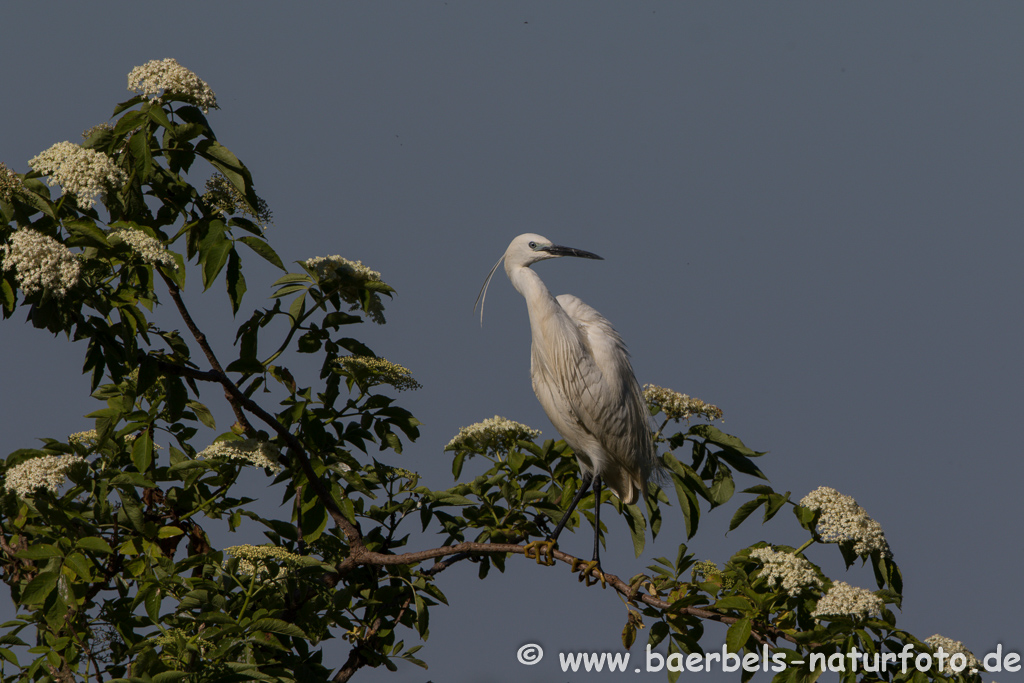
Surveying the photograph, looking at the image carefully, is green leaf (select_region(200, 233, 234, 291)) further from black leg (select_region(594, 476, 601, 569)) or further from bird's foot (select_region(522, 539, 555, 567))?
black leg (select_region(594, 476, 601, 569))

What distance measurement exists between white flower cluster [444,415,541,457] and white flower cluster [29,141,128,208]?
199 centimetres

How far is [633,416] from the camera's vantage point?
17.3 ft

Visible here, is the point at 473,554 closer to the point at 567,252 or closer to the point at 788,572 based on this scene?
the point at 788,572

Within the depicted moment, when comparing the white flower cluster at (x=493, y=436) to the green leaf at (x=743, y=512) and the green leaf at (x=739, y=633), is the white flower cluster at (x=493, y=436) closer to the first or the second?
the green leaf at (x=743, y=512)

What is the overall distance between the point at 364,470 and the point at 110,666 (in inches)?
52.6

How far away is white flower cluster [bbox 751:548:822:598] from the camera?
124 inches

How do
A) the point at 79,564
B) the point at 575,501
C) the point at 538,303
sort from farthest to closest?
the point at 538,303 → the point at 575,501 → the point at 79,564

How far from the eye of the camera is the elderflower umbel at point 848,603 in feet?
9.94

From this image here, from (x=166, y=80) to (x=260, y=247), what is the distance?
76 centimetres

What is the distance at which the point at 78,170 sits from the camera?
11.3ft

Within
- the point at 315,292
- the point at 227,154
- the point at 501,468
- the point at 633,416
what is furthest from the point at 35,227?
the point at 633,416

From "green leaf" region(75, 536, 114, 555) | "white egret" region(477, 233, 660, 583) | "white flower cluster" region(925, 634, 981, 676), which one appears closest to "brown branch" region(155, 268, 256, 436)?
"green leaf" region(75, 536, 114, 555)

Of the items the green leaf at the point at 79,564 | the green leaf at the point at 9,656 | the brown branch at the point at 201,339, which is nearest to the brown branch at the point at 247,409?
the brown branch at the point at 201,339

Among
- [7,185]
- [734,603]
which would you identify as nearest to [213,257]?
[7,185]
